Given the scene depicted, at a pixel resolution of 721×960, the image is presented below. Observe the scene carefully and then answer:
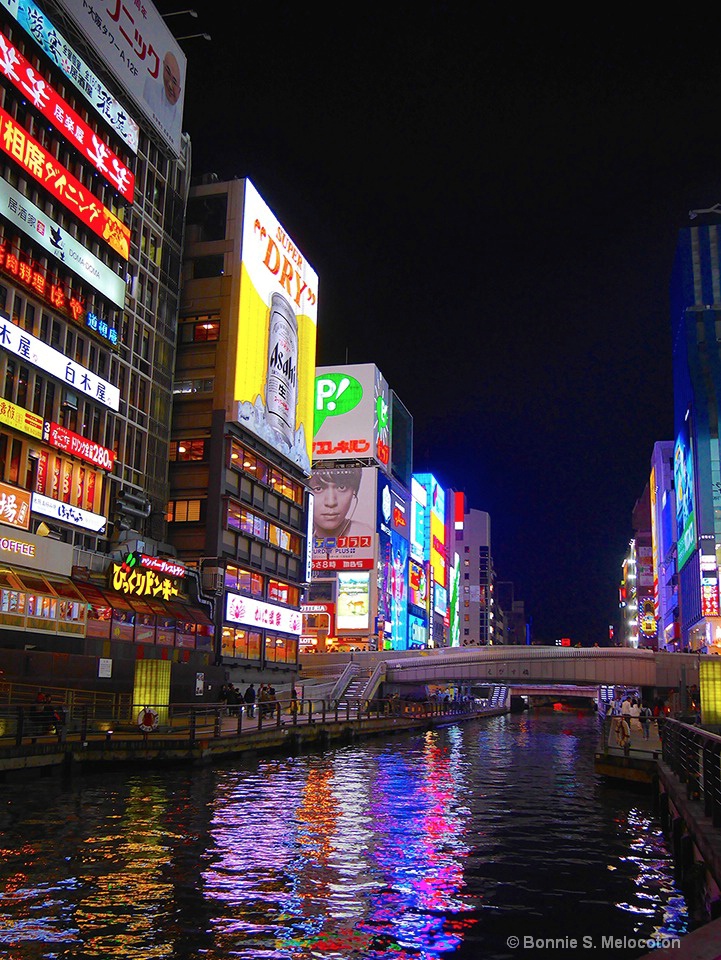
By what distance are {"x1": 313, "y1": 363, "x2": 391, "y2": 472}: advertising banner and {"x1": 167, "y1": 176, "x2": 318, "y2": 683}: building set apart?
46.1 m

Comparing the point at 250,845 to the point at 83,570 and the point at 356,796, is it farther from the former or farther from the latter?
the point at 83,570

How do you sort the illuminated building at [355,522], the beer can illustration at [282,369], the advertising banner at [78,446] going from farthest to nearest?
1. the illuminated building at [355,522]
2. the beer can illustration at [282,369]
3. the advertising banner at [78,446]

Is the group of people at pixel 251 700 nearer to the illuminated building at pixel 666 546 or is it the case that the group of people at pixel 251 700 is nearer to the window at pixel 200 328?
the window at pixel 200 328

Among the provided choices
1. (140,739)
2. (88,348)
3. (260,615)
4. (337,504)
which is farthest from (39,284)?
(337,504)

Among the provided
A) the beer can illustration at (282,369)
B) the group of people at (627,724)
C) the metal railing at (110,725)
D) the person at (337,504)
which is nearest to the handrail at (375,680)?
the beer can illustration at (282,369)

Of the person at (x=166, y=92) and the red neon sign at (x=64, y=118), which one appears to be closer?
the red neon sign at (x=64, y=118)

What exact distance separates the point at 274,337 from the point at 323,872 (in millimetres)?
70329

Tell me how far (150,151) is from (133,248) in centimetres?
894

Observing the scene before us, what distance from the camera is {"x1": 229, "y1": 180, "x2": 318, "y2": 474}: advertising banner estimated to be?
259ft

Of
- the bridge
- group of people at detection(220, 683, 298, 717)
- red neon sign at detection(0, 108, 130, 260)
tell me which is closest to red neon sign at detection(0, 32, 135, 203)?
red neon sign at detection(0, 108, 130, 260)

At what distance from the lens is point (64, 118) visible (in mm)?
56375

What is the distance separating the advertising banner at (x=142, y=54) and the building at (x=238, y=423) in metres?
8.74

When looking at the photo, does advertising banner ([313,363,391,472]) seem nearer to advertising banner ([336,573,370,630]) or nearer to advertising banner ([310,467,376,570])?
advertising banner ([310,467,376,570])

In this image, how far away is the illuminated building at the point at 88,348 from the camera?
50344 mm
